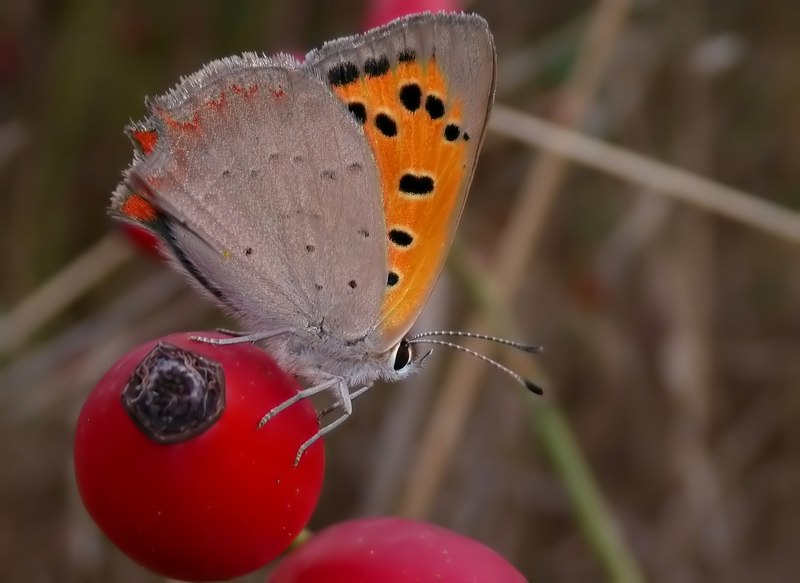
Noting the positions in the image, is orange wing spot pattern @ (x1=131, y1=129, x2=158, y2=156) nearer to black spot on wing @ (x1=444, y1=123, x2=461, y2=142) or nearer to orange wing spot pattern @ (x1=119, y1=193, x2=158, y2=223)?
orange wing spot pattern @ (x1=119, y1=193, x2=158, y2=223)

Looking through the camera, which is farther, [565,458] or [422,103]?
[565,458]

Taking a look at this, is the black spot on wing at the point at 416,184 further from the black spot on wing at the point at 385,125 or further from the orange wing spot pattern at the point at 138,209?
the orange wing spot pattern at the point at 138,209

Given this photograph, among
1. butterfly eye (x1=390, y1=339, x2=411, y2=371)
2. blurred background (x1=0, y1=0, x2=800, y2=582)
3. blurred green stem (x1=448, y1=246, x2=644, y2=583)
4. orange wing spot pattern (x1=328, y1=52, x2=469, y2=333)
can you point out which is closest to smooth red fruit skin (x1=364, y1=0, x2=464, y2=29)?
blurred green stem (x1=448, y1=246, x2=644, y2=583)

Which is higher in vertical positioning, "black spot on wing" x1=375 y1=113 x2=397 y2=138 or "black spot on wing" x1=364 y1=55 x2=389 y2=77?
"black spot on wing" x1=364 y1=55 x2=389 y2=77

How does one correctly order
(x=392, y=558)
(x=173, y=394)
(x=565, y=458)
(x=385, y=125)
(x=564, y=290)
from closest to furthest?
(x=173, y=394) < (x=392, y=558) < (x=385, y=125) < (x=565, y=458) < (x=564, y=290)

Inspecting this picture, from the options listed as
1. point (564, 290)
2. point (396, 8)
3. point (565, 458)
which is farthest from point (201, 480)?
point (564, 290)

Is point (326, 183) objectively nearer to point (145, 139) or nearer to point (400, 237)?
point (400, 237)
